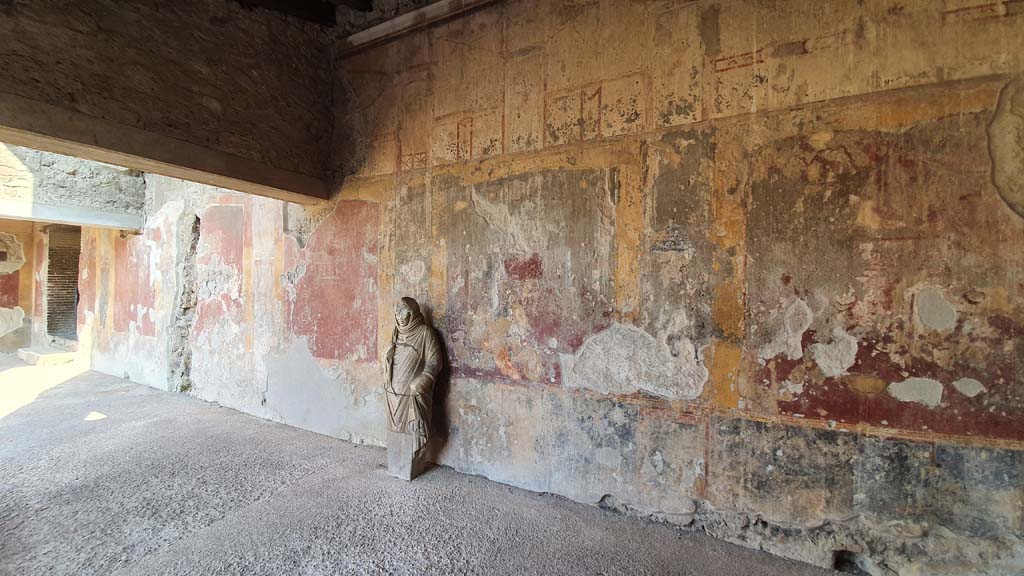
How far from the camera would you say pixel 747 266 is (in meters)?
2.60

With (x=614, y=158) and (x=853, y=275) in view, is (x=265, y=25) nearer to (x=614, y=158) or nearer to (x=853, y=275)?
(x=614, y=158)

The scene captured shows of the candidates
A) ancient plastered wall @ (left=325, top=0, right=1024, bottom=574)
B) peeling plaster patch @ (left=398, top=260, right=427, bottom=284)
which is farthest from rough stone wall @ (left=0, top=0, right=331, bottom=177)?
ancient plastered wall @ (left=325, top=0, right=1024, bottom=574)

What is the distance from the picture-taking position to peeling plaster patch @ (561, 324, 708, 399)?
275 centimetres

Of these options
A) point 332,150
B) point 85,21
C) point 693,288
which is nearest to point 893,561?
point 693,288

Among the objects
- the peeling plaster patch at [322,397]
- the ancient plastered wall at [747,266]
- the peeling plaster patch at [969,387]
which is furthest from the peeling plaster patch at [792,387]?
the peeling plaster patch at [322,397]

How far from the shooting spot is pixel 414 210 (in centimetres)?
388

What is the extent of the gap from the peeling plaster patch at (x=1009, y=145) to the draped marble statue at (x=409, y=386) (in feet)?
11.8

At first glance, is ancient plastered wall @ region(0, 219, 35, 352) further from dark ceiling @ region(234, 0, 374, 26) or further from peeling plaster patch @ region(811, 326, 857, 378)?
peeling plaster patch @ region(811, 326, 857, 378)

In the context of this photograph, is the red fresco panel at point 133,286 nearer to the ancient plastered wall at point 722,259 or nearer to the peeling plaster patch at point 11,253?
the ancient plastered wall at point 722,259

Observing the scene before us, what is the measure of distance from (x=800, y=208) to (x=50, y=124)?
464cm

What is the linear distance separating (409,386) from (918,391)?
10.8ft

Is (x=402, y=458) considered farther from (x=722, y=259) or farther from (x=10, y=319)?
(x=10, y=319)

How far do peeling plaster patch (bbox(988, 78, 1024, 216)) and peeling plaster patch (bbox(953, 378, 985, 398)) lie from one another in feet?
2.85

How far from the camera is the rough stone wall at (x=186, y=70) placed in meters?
2.65
